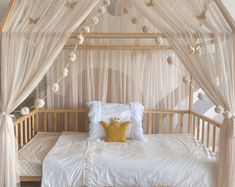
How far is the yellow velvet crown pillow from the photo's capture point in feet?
10.9

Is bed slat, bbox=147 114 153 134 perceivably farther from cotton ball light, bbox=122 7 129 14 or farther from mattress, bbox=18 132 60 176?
cotton ball light, bbox=122 7 129 14

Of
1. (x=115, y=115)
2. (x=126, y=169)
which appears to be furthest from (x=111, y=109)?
(x=126, y=169)

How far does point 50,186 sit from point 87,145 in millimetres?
612

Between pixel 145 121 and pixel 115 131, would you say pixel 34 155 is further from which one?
pixel 145 121

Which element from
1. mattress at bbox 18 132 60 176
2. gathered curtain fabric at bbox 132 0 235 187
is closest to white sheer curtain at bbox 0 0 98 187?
mattress at bbox 18 132 60 176

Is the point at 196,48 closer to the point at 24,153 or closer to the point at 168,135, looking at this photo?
the point at 168,135

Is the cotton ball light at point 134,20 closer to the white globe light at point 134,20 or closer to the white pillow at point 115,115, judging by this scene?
the white globe light at point 134,20

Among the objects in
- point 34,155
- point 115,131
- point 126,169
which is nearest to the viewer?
point 126,169

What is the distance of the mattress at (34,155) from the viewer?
2.78 meters

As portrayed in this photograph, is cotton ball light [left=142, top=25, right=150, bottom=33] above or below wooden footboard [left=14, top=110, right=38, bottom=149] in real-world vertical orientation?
above

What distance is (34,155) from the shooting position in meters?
2.87

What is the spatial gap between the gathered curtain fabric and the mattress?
1.72 meters

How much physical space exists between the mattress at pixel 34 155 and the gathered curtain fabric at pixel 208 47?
67.8 inches

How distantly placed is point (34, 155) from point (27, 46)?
1.16 metres
